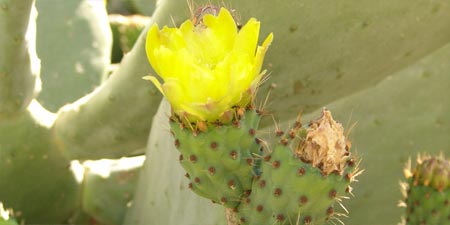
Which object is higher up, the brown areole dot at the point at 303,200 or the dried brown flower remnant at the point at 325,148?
the dried brown flower remnant at the point at 325,148

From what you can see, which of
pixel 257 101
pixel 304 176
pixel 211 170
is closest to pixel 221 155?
pixel 211 170

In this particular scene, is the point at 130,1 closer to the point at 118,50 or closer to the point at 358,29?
the point at 118,50

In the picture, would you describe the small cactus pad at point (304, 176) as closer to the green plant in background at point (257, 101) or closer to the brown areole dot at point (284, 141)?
the brown areole dot at point (284, 141)

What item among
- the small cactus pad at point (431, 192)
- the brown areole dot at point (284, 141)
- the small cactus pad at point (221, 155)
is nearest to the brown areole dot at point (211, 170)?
the small cactus pad at point (221, 155)

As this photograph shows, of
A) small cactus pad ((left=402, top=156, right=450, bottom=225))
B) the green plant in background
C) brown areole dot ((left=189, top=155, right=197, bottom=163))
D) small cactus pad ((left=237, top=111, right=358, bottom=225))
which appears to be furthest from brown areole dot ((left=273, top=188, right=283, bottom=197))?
small cactus pad ((left=402, top=156, right=450, bottom=225))

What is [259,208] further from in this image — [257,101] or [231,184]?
[257,101]

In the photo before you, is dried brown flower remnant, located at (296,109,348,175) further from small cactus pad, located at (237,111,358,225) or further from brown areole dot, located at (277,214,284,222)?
brown areole dot, located at (277,214,284,222)

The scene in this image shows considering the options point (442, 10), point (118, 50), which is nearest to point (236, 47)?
point (442, 10)
